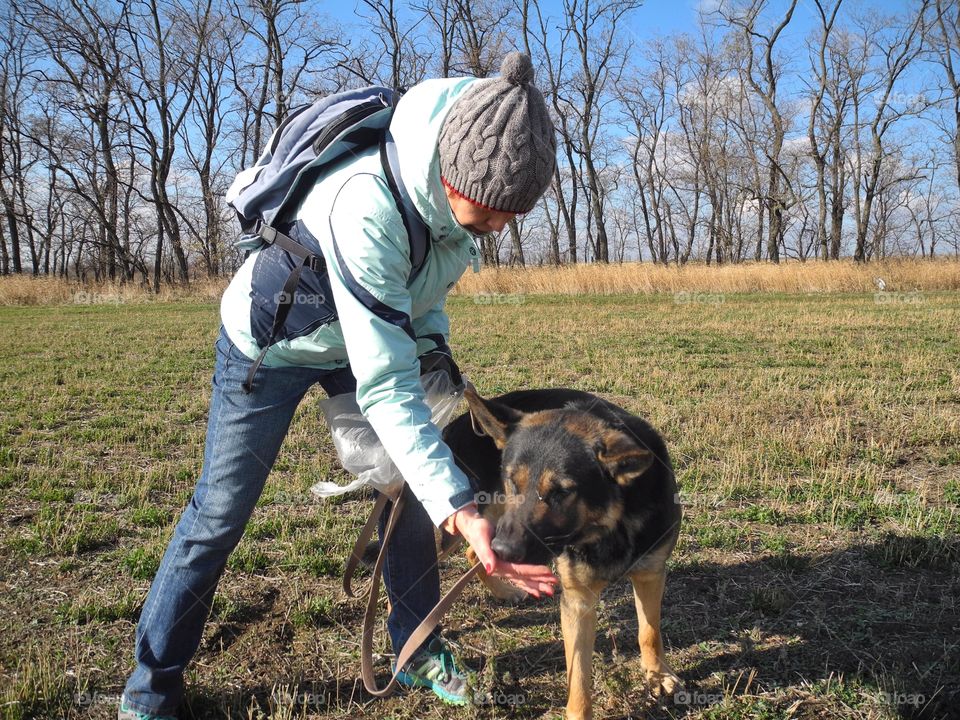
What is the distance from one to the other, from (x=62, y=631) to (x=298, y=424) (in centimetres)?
356

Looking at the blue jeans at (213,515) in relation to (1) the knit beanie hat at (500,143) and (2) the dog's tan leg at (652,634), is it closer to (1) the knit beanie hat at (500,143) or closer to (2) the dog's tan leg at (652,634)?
(1) the knit beanie hat at (500,143)

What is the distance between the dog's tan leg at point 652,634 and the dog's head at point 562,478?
326 mm

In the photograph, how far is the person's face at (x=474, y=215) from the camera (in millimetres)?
2166

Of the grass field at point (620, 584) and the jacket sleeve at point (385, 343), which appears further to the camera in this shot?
the grass field at point (620, 584)

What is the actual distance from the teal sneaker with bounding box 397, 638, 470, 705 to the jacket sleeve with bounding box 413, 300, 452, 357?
1327mm

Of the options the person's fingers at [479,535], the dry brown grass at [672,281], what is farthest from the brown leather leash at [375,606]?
the dry brown grass at [672,281]

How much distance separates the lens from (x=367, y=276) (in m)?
2.15

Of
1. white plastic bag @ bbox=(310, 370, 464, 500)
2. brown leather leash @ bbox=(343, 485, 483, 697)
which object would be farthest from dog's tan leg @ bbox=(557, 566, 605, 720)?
white plastic bag @ bbox=(310, 370, 464, 500)

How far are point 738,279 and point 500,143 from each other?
22.2 meters

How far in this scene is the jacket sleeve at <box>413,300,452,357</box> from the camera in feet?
9.72

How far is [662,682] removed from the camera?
3.12 m

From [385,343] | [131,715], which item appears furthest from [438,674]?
[385,343]

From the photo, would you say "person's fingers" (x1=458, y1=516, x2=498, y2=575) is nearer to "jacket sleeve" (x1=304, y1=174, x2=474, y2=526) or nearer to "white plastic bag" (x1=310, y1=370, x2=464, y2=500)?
"jacket sleeve" (x1=304, y1=174, x2=474, y2=526)

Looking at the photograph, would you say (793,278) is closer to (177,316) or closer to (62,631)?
(177,316)
